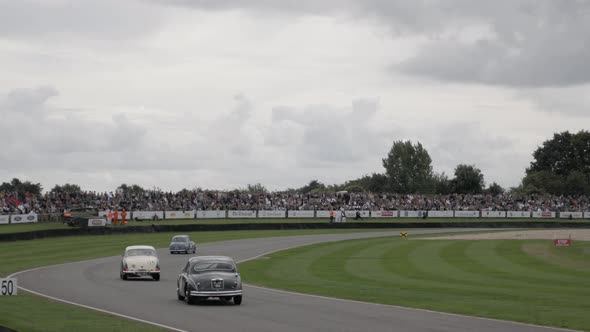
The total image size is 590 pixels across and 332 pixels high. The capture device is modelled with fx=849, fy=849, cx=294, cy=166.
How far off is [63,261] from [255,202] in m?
51.3

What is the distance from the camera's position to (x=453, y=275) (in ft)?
132

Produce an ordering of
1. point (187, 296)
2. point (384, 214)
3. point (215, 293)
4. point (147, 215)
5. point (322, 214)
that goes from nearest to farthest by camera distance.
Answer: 1. point (215, 293)
2. point (187, 296)
3. point (147, 215)
4. point (322, 214)
5. point (384, 214)

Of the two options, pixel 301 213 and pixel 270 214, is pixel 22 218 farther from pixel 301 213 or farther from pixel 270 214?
pixel 301 213

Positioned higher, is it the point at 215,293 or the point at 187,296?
the point at 215,293

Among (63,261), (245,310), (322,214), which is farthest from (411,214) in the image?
(245,310)

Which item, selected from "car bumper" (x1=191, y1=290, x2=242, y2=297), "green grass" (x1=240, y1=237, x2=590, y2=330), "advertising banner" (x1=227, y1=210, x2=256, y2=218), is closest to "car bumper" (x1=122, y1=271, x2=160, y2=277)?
"green grass" (x1=240, y1=237, x2=590, y2=330)

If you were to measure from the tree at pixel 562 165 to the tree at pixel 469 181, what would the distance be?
957cm

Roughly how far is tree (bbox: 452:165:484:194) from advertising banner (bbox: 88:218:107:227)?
116m

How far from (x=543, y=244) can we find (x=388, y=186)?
122465 millimetres

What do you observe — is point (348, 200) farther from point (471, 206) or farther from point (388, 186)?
point (388, 186)

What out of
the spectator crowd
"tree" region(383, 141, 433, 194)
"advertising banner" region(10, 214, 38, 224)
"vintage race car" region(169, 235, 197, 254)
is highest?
"tree" region(383, 141, 433, 194)

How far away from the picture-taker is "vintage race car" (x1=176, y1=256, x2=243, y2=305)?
26750 mm

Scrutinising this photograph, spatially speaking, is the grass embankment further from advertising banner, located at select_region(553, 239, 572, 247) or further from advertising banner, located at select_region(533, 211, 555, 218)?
advertising banner, located at select_region(533, 211, 555, 218)

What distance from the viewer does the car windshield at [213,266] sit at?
91.6 ft
